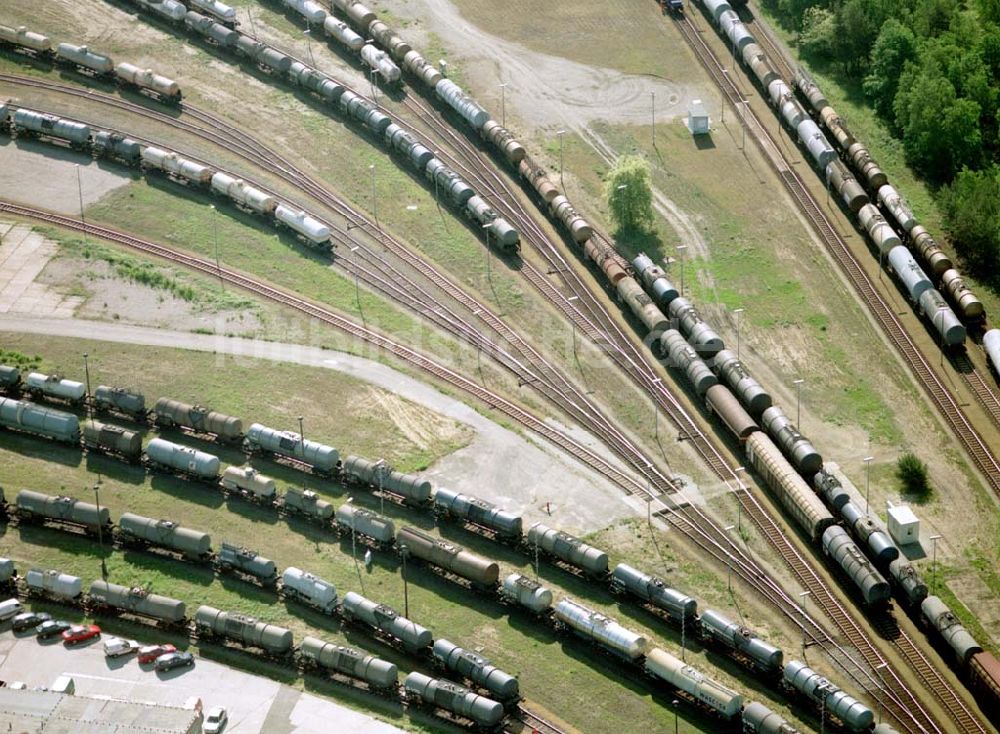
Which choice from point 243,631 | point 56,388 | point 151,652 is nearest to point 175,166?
point 56,388

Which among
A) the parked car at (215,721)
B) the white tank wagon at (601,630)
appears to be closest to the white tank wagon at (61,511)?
the parked car at (215,721)


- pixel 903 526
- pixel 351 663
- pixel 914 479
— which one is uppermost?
pixel 914 479

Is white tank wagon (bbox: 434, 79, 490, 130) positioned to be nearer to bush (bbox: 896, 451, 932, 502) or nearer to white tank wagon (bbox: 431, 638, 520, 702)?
bush (bbox: 896, 451, 932, 502)

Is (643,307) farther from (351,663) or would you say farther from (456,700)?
(456,700)

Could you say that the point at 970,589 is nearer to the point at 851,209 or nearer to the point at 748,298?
the point at 748,298

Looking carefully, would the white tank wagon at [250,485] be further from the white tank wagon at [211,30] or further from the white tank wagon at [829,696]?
the white tank wagon at [211,30]

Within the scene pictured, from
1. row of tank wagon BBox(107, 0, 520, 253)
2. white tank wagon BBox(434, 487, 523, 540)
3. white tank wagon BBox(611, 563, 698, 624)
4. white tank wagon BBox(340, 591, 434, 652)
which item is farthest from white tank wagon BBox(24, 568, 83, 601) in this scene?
row of tank wagon BBox(107, 0, 520, 253)
